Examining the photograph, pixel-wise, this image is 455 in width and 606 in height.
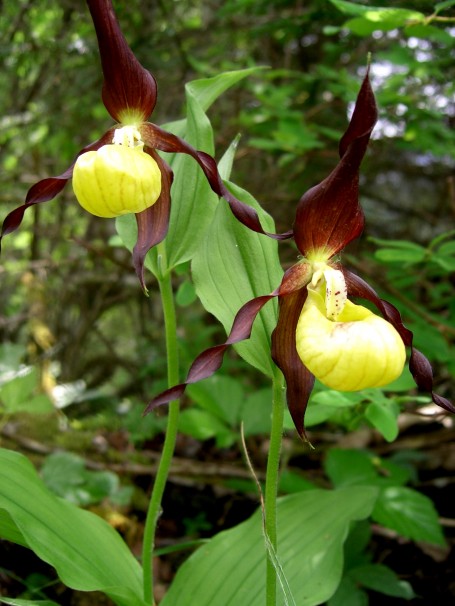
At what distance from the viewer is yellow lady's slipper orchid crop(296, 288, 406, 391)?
3.51ft

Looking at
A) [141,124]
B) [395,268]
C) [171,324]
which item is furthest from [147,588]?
[395,268]

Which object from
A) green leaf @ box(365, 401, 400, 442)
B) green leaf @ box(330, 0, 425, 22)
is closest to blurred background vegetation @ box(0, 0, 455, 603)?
green leaf @ box(330, 0, 425, 22)

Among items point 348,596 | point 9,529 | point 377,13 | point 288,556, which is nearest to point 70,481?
point 9,529

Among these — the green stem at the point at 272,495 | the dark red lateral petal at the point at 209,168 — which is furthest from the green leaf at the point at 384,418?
the dark red lateral petal at the point at 209,168

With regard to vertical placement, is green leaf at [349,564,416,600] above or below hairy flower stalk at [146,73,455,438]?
below

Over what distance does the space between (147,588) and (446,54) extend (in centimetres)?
223

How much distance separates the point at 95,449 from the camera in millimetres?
2750

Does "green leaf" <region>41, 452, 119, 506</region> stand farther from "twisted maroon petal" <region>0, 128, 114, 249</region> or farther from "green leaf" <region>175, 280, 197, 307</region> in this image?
"twisted maroon petal" <region>0, 128, 114, 249</region>

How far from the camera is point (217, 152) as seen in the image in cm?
339

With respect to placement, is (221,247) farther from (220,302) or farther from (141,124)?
(141,124)

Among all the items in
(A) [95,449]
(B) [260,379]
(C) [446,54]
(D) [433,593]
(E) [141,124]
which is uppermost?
(E) [141,124]

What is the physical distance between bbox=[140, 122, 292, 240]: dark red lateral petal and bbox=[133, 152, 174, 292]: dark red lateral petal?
40mm

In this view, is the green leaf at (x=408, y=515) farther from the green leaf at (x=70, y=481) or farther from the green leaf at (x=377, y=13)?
the green leaf at (x=377, y=13)

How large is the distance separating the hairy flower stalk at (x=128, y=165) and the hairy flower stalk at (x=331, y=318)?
0.12 metres
